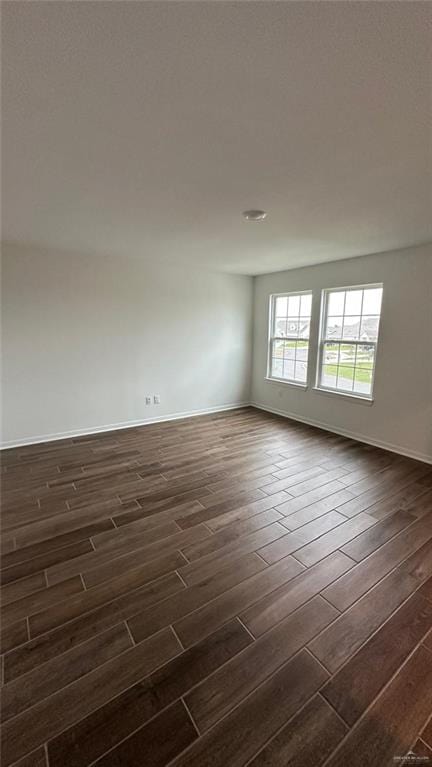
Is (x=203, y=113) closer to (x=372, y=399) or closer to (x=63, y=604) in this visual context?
(x=63, y=604)

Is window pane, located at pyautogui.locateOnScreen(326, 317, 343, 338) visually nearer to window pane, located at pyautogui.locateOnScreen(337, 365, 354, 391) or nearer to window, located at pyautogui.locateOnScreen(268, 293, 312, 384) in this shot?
window, located at pyautogui.locateOnScreen(268, 293, 312, 384)

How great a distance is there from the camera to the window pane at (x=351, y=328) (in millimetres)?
4188

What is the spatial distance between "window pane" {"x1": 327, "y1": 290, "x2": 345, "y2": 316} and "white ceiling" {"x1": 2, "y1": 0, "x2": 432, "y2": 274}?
1.62 m

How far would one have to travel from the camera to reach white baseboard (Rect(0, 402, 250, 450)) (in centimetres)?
388

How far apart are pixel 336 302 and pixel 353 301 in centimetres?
27

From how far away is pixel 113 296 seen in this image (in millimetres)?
4285

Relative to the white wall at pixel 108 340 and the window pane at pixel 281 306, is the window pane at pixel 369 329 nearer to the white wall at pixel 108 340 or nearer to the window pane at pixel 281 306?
the window pane at pixel 281 306

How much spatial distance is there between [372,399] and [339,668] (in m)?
3.20

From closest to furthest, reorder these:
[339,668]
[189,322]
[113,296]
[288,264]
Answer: [339,668] → [113,296] → [288,264] → [189,322]

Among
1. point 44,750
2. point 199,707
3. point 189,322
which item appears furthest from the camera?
point 189,322

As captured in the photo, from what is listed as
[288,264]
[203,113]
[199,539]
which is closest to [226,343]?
[288,264]

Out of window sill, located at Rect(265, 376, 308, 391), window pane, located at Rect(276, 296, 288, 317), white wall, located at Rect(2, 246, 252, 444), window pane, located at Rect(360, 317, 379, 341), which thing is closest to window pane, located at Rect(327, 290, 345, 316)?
window pane, located at Rect(360, 317, 379, 341)

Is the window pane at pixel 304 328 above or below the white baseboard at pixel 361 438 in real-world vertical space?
above

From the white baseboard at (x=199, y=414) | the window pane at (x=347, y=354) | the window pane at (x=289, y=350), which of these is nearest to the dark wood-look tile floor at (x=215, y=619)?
the white baseboard at (x=199, y=414)
